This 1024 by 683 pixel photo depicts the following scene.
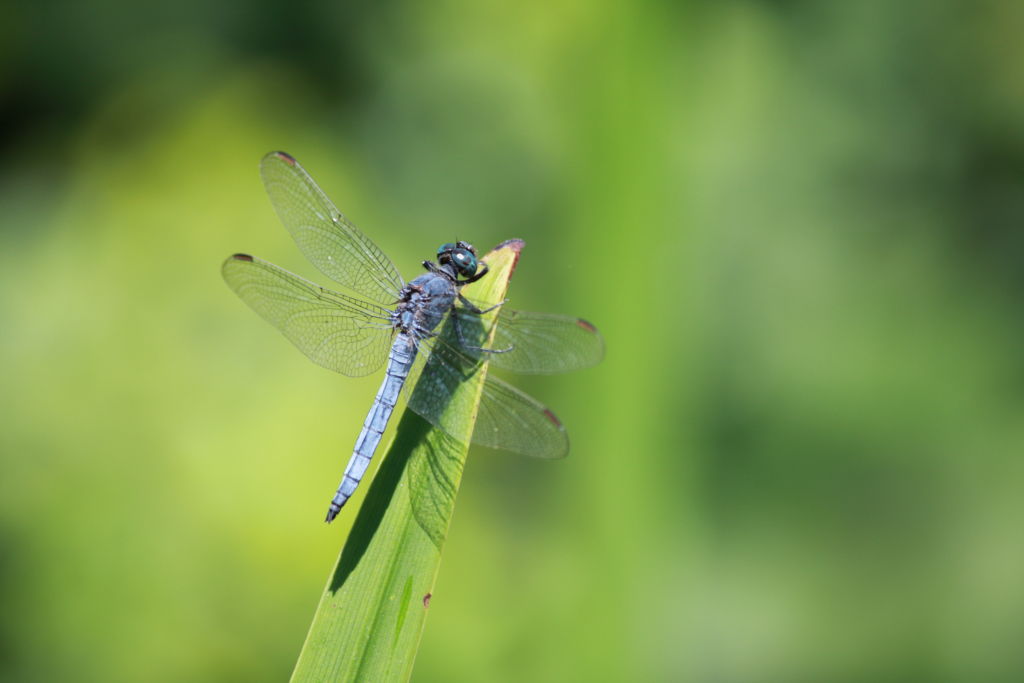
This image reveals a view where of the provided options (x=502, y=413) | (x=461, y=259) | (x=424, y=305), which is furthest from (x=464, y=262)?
(x=502, y=413)

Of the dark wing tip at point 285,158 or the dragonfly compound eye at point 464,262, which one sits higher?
the dark wing tip at point 285,158

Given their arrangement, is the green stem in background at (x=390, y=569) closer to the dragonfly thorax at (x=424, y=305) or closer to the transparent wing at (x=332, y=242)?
the dragonfly thorax at (x=424, y=305)

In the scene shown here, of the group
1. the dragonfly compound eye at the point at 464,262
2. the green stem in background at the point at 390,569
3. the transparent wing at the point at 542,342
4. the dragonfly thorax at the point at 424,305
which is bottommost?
the green stem in background at the point at 390,569

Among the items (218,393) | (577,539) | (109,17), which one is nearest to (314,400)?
(218,393)

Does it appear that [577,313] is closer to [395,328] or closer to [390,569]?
[395,328]

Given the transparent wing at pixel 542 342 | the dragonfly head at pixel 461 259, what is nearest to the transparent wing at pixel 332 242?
the dragonfly head at pixel 461 259

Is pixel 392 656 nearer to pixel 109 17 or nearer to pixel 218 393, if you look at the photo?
pixel 218 393

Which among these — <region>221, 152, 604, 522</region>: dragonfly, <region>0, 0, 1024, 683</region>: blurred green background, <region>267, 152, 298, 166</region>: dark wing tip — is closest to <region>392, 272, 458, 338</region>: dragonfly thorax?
<region>221, 152, 604, 522</region>: dragonfly
